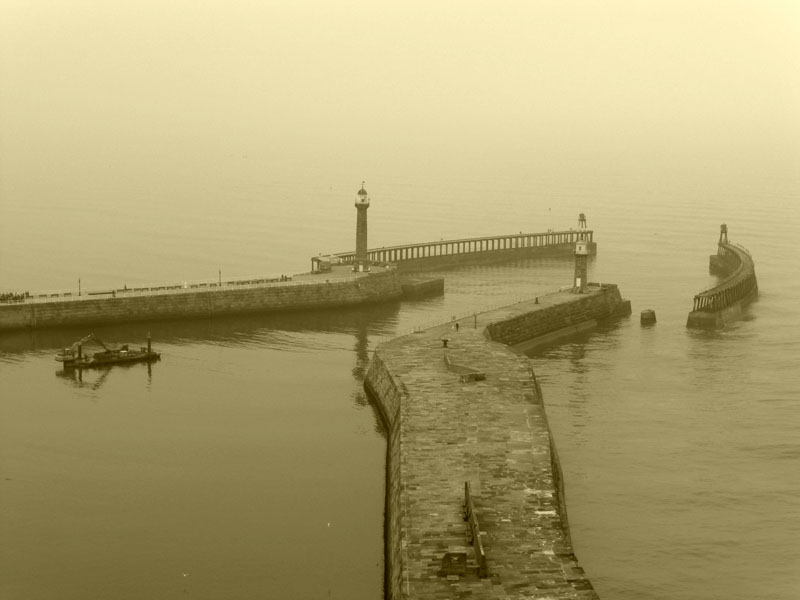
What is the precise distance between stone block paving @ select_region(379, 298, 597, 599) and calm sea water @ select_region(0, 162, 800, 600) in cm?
233

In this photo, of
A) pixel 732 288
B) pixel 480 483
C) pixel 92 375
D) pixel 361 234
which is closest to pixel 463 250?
pixel 361 234

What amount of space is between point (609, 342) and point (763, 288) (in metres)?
28.2

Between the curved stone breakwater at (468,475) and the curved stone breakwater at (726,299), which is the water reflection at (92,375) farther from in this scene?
the curved stone breakwater at (726,299)

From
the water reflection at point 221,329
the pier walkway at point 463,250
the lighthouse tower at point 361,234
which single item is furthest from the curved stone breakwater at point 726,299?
the lighthouse tower at point 361,234

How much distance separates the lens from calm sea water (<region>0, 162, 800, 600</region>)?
125 ft

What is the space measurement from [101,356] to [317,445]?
18746 mm

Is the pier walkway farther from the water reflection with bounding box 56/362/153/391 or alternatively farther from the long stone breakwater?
the water reflection with bounding box 56/362/153/391

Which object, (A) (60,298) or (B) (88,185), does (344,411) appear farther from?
(B) (88,185)

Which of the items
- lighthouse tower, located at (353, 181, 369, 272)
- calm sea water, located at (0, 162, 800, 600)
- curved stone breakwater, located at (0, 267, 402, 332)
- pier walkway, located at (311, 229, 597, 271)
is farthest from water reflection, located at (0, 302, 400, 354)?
pier walkway, located at (311, 229, 597, 271)

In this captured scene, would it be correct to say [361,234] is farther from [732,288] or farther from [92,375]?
[92,375]

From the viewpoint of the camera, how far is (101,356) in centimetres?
6475

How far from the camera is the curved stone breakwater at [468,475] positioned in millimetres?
32938

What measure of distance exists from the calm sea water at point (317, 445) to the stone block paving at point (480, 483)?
2.33 metres

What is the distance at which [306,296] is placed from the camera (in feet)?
270
